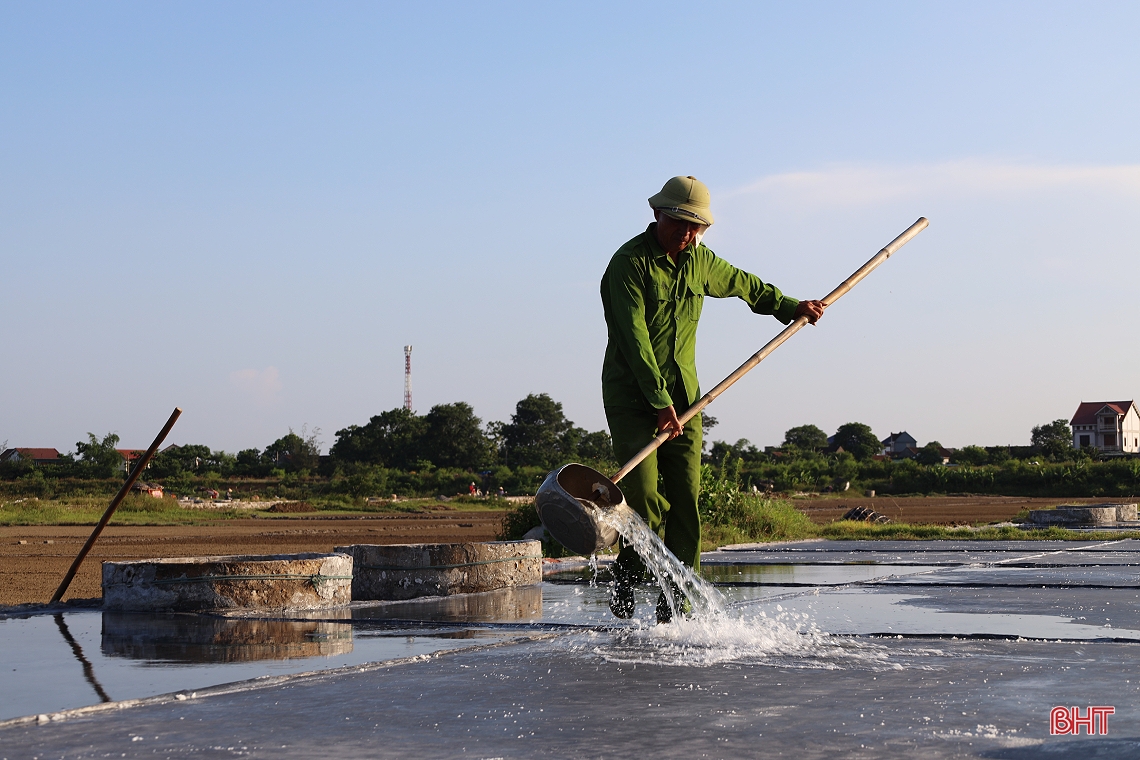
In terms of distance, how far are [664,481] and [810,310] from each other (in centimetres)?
103

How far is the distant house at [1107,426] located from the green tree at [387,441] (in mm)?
58961

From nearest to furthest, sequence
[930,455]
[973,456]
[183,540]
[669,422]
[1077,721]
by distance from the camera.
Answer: [1077,721], [669,422], [183,540], [973,456], [930,455]

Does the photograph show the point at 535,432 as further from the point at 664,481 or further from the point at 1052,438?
the point at 664,481

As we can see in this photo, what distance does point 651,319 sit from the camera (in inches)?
192

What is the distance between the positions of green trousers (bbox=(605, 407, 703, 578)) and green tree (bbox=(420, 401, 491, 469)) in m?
68.8

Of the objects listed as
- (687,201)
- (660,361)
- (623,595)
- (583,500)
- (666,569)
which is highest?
(687,201)

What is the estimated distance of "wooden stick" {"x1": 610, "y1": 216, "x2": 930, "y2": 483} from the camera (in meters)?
4.59

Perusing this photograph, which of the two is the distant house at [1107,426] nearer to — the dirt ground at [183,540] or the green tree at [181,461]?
the green tree at [181,461]

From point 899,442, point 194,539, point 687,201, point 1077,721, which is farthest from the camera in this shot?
point 899,442

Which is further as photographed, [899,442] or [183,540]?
[899,442]

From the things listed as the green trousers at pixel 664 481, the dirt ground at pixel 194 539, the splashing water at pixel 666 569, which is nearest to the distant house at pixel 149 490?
the dirt ground at pixel 194 539

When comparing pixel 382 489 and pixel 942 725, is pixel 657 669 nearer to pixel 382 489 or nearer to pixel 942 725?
pixel 942 725

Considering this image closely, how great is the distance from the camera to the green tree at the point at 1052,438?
271ft

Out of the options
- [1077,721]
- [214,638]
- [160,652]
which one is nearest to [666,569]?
[214,638]
